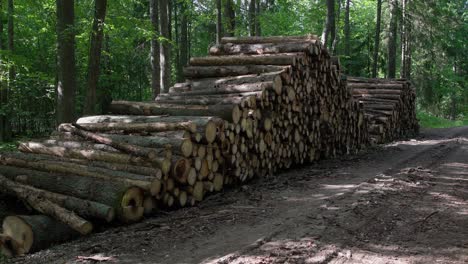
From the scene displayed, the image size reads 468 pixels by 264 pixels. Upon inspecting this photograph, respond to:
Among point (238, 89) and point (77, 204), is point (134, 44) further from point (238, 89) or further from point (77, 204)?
point (77, 204)

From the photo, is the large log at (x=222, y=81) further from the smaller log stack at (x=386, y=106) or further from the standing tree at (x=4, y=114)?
the standing tree at (x=4, y=114)

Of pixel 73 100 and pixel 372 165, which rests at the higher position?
pixel 73 100

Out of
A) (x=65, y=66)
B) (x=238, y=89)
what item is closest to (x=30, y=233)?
(x=238, y=89)

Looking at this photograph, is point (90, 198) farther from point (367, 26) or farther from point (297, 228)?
point (367, 26)

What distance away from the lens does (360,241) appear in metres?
4.51

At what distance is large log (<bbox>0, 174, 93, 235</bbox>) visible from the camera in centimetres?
521

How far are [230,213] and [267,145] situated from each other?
307 centimetres

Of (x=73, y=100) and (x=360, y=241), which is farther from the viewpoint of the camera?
(x=73, y=100)

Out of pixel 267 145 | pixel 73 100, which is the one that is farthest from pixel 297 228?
pixel 73 100

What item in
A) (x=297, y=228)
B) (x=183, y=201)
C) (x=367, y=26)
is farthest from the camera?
(x=367, y=26)

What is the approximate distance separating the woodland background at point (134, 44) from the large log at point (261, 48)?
285cm

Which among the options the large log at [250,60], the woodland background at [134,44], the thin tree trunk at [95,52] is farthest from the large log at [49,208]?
the thin tree trunk at [95,52]

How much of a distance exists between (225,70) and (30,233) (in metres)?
6.10

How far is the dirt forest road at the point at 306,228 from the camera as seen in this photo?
420 centimetres
